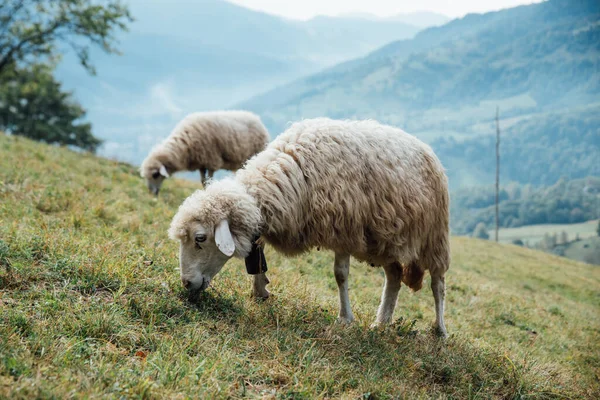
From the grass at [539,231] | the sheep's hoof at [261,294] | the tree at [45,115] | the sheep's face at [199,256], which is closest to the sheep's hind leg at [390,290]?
A: the sheep's hoof at [261,294]

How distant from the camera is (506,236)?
106875 millimetres

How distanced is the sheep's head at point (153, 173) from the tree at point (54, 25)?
13.1m

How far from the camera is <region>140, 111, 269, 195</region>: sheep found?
42.6ft

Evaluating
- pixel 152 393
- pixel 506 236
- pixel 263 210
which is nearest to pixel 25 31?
pixel 263 210

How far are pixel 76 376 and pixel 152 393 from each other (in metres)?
0.49

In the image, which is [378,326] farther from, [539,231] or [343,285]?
[539,231]

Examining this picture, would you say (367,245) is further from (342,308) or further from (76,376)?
(76,376)

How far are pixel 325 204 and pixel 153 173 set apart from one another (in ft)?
29.6

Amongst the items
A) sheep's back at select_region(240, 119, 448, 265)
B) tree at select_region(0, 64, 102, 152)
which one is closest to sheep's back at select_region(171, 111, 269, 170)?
sheep's back at select_region(240, 119, 448, 265)

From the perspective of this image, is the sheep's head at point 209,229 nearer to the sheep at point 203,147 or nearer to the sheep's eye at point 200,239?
the sheep's eye at point 200,239

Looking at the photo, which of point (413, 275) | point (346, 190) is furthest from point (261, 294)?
point (413, 275)

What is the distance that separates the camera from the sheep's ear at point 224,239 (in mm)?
4457

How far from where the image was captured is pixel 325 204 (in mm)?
4871

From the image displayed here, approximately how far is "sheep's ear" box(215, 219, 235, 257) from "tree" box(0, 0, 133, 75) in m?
21.8
